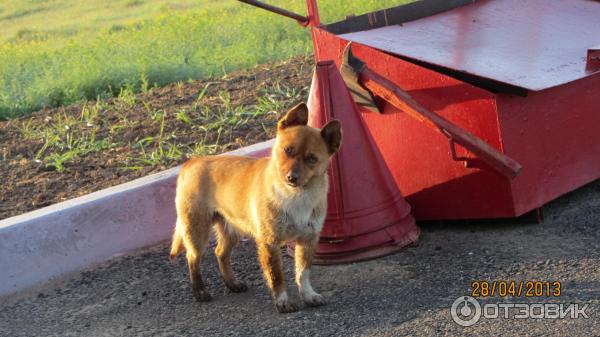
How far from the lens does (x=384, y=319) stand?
14.7 feet

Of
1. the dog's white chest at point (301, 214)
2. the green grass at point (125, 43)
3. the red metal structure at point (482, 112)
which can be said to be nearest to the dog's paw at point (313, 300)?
the dog's white chest at point (301, 214)

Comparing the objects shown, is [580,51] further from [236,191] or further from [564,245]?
[236,191]

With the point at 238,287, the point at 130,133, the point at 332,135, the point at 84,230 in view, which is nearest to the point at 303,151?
the point at 332,135

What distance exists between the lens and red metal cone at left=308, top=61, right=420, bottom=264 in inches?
208

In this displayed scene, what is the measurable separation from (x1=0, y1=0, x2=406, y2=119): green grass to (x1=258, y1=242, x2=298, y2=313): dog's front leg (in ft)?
12.2

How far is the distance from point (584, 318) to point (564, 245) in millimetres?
958

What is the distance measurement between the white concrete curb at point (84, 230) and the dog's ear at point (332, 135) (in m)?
Result: 1.54

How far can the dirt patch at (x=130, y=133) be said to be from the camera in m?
6.34

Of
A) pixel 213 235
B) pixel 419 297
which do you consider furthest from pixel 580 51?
pixel 213 235

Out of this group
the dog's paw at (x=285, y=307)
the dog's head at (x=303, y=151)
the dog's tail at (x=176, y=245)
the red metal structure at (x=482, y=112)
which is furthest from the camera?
the red metal structure at (x=482, y=112)

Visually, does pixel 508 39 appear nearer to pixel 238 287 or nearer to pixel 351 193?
pixel 351 193

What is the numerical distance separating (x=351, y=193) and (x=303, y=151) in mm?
840
